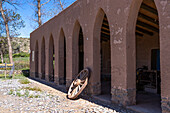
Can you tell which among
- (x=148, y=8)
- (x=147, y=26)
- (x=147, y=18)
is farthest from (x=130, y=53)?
(x=147, y=26)

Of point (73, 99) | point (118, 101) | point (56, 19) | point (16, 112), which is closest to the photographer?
point (16, 112)

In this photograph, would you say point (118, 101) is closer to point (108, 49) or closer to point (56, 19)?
point (56, 19)

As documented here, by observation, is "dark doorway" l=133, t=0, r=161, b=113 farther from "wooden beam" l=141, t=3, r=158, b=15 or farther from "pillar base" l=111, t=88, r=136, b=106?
"pillar base" l=111, t=88, r=136, b=106

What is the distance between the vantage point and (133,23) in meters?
5.08

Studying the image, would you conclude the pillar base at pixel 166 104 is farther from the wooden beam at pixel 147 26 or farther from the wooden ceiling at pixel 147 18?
the wooden beam at pixel 147 26

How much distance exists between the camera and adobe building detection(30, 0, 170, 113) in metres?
4.00

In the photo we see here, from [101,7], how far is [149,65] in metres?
4.73

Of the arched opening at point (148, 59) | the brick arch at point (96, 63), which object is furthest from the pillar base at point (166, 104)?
the brick arch at point (96, 63)

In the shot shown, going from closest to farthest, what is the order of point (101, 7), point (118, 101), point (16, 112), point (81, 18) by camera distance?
point (16, 112) < point (118, 101) < point (101, 7) < point (81, 18)

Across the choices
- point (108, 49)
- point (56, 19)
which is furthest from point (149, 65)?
point (56, 19)

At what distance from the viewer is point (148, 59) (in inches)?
358

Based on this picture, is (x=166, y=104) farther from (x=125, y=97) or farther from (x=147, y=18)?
(x=147, y=18)

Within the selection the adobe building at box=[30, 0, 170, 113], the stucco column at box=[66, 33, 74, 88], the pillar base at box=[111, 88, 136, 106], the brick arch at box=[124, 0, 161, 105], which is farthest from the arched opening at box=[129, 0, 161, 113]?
the stucco column at box=[66, 33, 74, 88]

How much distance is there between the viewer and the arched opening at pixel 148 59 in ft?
18.3
